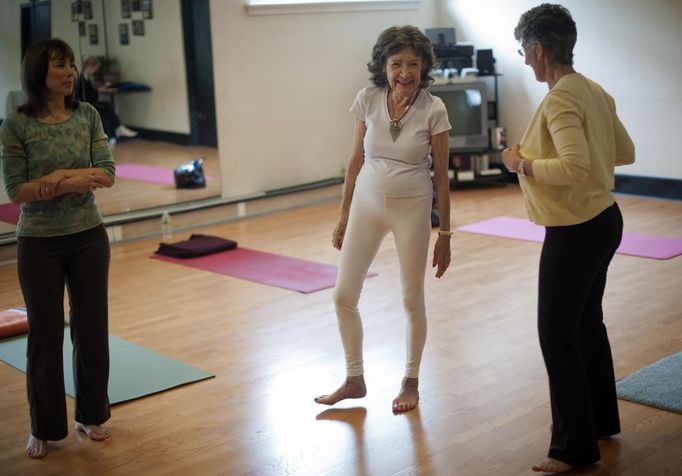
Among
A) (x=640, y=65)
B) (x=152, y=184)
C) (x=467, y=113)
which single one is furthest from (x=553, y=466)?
(x=467, y=113)

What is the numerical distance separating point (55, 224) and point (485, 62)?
20.0ft

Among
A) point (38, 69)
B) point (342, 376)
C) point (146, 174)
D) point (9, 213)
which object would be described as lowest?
point (342, 376)

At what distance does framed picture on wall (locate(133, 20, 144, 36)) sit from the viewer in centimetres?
703

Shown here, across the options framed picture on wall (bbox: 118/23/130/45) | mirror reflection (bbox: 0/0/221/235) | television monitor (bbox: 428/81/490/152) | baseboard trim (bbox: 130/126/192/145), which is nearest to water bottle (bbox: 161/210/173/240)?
mirror reflection (bbox: 0/0/221/235)

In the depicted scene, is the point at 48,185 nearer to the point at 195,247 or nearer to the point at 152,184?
the point at 195,247

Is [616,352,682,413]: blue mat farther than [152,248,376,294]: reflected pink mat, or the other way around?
[152,248,376,294]: reflected pink mat

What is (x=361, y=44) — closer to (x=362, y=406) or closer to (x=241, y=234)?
(x=241, y=234)

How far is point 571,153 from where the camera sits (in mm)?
2648

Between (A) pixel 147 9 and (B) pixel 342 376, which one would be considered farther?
(A) pixel 147 9

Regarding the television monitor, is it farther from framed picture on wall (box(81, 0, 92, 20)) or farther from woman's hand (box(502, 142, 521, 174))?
woman's hand (box(502, 142, 521, 174))

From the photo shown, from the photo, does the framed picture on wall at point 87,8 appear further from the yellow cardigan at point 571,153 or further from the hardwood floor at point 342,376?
the yellow cardigan at point 571,153

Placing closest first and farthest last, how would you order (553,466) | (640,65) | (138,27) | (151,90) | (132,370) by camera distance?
(553,466)
(132,370)
(138,27)
(151,90)
(640,65)

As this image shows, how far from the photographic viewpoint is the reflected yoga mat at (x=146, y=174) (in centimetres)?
717

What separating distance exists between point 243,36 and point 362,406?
15.1 ft
